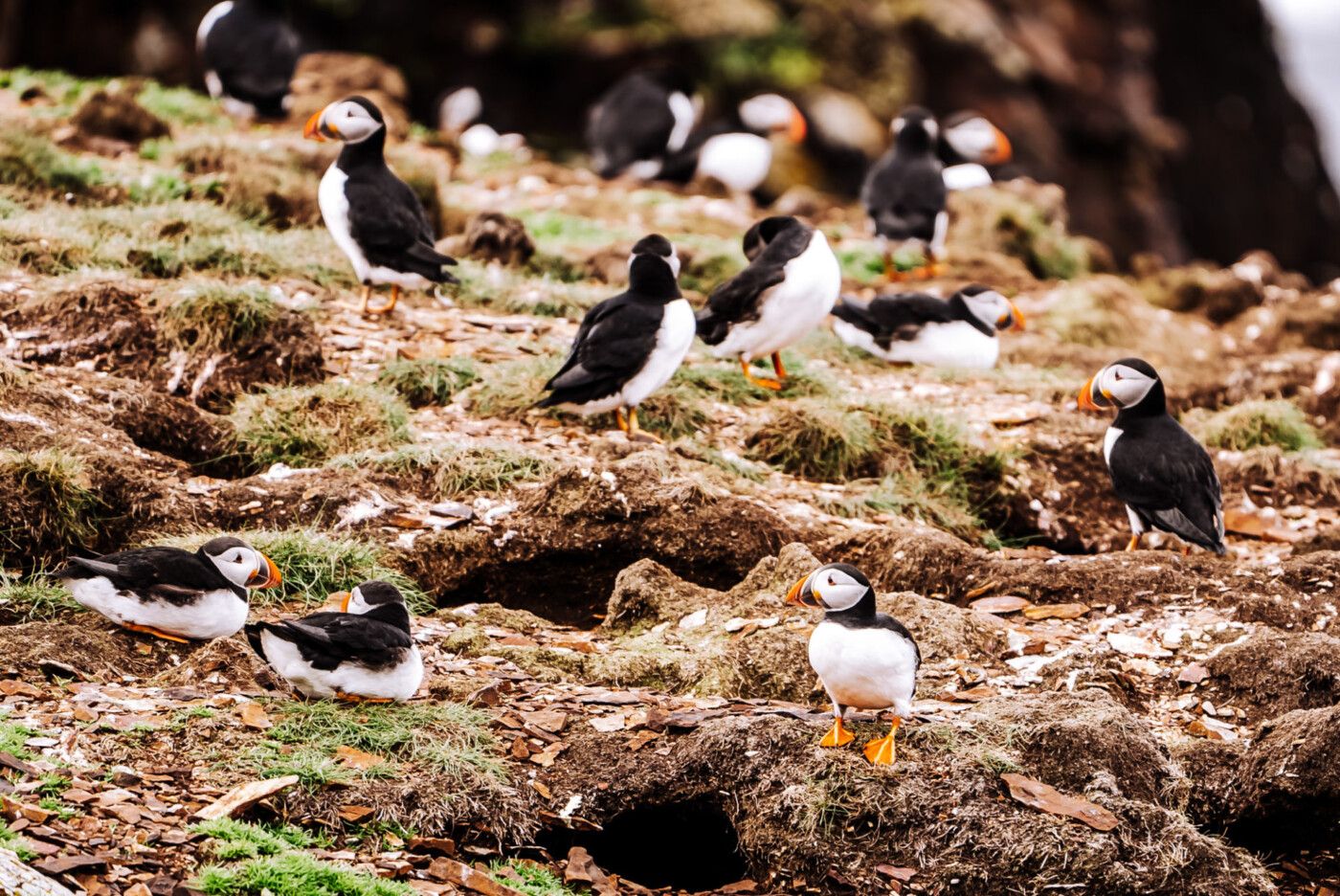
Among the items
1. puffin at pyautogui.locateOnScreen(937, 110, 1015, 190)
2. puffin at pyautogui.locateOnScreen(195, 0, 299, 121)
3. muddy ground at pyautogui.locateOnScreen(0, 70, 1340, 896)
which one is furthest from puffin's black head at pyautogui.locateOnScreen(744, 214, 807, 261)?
puffin at pyautogui.locateOnScreen(195, 0, 299, 121)

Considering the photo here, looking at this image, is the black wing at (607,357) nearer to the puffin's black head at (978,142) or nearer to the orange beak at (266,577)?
the orange beak at (266,577)

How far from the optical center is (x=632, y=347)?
6.45 meters

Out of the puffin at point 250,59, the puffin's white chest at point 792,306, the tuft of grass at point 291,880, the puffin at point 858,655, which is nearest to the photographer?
the tuft of grass at point 291,880

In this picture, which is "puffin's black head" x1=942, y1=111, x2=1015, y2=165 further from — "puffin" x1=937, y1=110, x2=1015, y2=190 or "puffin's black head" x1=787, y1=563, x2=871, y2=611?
"puffin's black head" x1=787, y1=563, x2=871, y2=611

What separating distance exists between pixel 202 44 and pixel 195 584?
9.39m

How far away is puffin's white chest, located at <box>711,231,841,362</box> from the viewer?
7.39 m

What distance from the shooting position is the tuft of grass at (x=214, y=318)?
683 cm

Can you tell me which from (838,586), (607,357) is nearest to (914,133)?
(607,357)

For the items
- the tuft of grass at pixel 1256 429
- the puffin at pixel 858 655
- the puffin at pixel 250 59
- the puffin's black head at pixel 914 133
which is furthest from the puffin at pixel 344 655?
the puffin at pixel 250 59

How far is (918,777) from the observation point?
3.98 metres

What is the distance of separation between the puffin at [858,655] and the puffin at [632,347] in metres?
2.36

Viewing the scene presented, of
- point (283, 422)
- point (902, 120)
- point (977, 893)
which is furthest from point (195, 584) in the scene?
point (902, 120)

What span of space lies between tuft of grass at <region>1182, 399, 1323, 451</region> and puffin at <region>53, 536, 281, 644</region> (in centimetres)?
569

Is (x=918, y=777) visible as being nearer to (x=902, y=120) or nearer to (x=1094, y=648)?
(x=1094, y=648)
